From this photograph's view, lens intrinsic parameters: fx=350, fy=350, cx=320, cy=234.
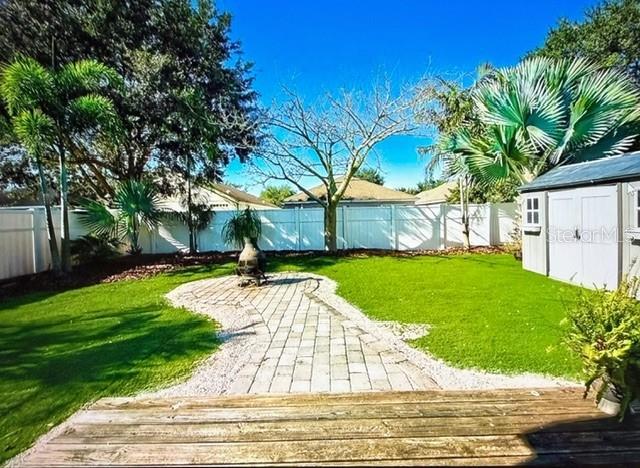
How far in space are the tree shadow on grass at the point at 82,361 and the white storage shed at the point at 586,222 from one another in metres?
6.39

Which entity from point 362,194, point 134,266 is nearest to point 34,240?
point 134,266

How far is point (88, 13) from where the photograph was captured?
10367mm

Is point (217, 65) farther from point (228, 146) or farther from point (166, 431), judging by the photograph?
point (166, 431)

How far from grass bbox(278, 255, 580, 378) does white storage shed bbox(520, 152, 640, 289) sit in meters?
0.53

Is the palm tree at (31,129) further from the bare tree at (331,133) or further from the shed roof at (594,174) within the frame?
the shed roof at (594,174)

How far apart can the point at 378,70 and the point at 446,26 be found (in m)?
2.33

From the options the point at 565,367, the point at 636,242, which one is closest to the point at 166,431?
the point at 565,367

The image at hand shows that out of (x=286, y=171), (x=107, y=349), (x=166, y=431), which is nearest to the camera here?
(x=166, y=431)

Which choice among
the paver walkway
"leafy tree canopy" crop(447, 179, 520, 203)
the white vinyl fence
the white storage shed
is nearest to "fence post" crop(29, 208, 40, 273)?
the white vinyl fence

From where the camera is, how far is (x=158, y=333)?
4766 mm

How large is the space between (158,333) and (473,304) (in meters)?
4.88

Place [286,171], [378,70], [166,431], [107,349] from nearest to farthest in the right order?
1. [166,431]
2. [107,349]
3. [378,70]
4. [286,171]

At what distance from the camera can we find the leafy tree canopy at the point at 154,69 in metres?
10.1

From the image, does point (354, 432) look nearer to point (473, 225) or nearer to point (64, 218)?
point (64, 218)
